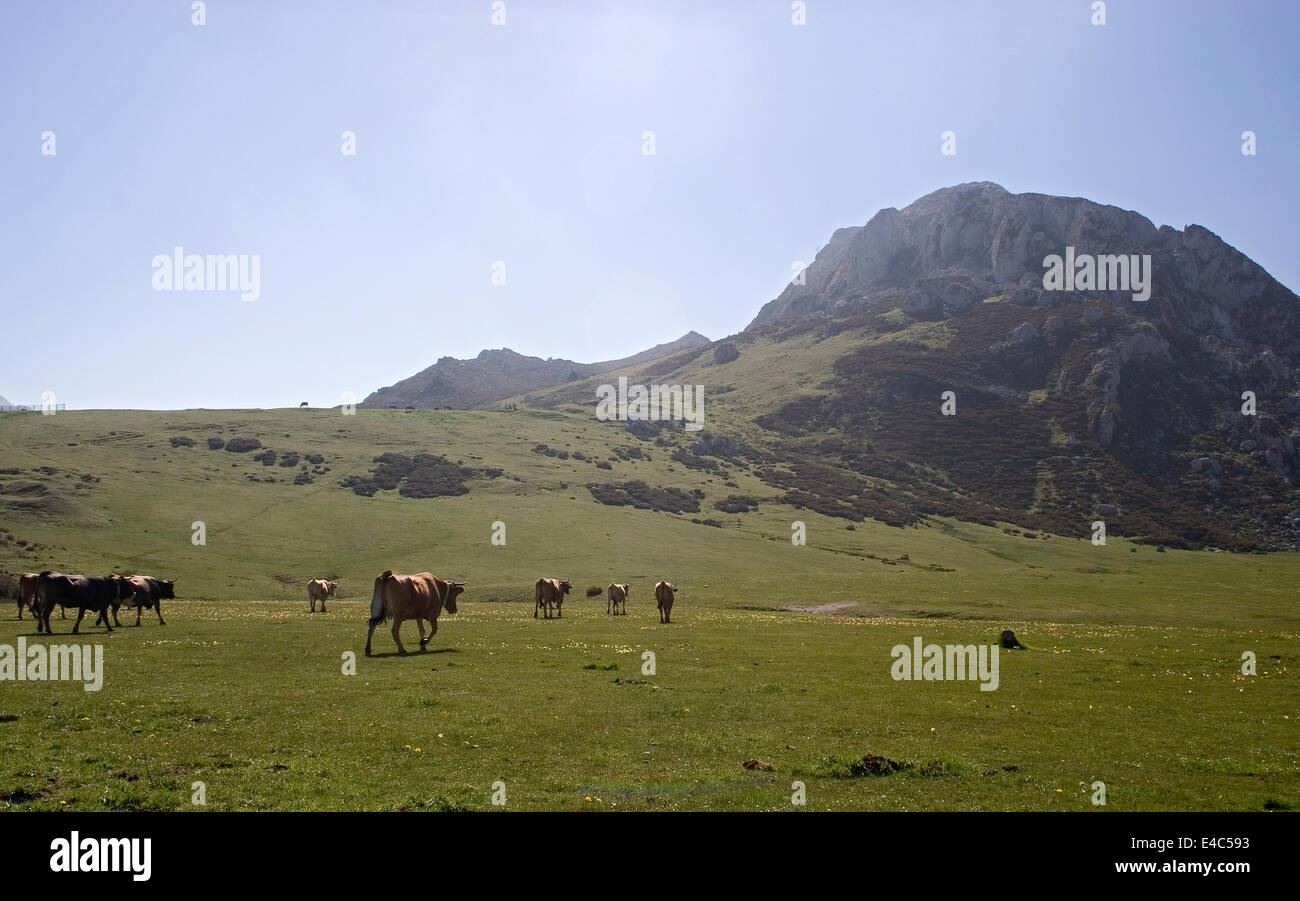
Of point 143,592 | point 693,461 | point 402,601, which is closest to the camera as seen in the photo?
point 402,601

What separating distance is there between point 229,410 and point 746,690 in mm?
148390

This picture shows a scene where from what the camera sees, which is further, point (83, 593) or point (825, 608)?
point (825, 608)

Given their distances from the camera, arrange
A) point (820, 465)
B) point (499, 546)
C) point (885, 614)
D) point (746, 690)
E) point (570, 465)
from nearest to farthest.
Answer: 1. point (746, 690)
2. point (885, 614)
3. point (499, 546)
4. point (570, 465)
5. point (820, 465)

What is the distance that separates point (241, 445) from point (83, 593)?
3632 inches

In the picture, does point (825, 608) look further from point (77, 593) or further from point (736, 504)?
point (736, 504)

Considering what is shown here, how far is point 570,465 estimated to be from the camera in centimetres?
13025

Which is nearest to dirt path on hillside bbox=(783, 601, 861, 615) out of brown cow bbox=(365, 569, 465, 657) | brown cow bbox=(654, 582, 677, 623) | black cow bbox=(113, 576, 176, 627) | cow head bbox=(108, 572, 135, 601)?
brown cow bbox=(654, 582, 677, 623)

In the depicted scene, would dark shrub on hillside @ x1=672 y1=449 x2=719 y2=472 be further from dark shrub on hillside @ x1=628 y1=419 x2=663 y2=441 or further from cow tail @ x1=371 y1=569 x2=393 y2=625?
cow tail @ x1=371 y1=569 x2=393 y2=625

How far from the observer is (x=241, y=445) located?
118 m

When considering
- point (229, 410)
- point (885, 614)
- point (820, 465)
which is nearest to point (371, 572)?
point (885, 614)

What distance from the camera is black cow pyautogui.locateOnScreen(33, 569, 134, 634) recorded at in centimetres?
3148

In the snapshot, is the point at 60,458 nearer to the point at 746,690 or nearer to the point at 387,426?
the point at 387,426

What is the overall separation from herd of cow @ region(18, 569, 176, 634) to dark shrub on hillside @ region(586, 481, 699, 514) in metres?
76.9

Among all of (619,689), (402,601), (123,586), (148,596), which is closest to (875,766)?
(619,689)
